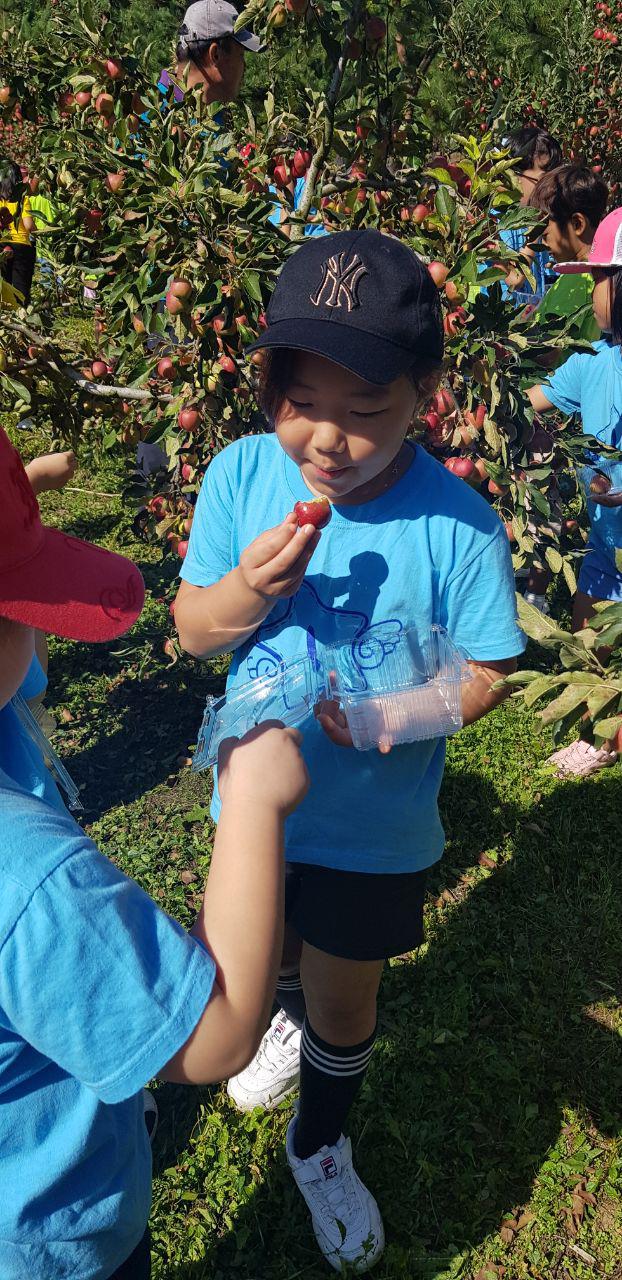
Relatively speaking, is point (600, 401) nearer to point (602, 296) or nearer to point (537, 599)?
point (602, 296)

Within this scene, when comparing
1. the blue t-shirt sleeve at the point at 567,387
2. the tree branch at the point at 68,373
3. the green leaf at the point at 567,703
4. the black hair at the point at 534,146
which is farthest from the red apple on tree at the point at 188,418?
the black hair at the point at 534,146

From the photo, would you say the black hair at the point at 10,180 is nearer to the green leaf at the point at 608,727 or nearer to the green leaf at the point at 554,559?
the green leaf at the point at 554,559

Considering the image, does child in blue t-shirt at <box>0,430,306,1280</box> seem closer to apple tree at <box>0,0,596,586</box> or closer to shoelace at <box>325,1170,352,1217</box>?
shoelace at <box>325,1170,352,1217</box>

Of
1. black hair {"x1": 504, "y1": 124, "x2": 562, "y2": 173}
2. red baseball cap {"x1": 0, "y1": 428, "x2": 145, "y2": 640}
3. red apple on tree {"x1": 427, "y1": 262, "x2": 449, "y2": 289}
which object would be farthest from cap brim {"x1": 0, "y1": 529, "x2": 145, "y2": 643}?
black hair {"x1": 504, "y1": 124, "x2": 562, "y2": 173}

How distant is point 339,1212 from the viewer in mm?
2205

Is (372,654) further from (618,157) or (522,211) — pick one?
(618,157)

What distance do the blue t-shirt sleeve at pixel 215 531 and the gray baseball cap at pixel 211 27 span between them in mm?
1968

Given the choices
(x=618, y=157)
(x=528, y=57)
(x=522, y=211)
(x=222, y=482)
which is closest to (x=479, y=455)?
(x=522, y=211)

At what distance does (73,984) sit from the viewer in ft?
3.16

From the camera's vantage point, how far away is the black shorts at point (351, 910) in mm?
1863

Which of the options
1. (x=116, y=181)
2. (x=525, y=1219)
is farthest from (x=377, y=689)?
(x=116, y=181)

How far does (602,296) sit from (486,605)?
167 cm

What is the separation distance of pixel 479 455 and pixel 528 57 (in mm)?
8847

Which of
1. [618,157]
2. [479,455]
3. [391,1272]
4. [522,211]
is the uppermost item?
[618,157]
